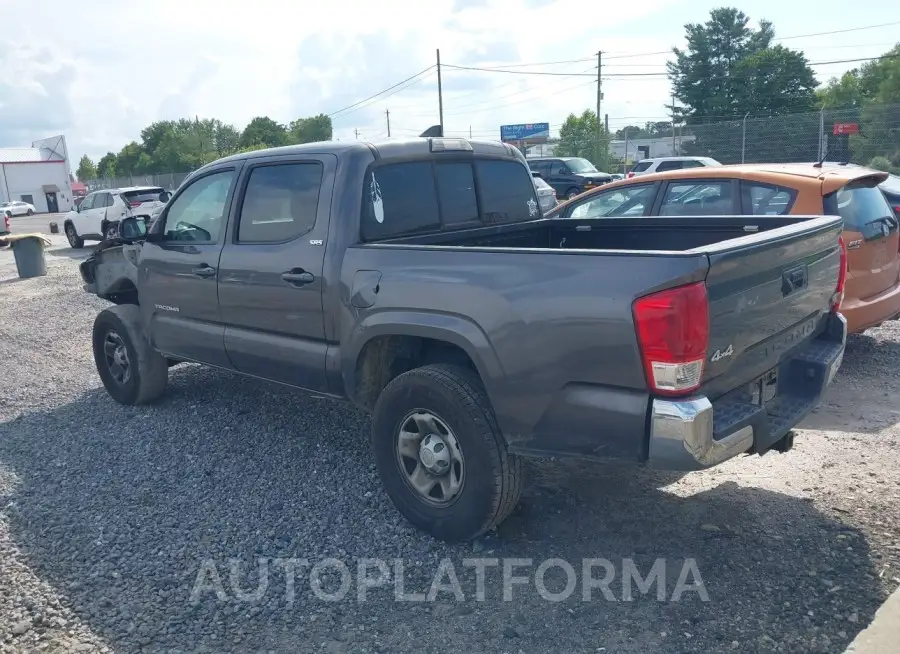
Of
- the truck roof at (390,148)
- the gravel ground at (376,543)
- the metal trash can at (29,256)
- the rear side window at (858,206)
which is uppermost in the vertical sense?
the truck roof at (390,148)

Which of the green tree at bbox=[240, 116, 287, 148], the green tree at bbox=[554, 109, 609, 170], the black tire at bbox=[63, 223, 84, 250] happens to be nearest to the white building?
the green tree at bbox=[240, 116, 287, 148]

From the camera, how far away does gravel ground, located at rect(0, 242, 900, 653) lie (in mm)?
3205

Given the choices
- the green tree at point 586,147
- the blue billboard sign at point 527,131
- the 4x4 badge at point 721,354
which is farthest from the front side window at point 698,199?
the blue billboard sign at point 527,131

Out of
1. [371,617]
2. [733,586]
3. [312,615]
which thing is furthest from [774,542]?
[312,615]

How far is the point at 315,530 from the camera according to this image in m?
4.07

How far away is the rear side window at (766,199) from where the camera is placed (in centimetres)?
603

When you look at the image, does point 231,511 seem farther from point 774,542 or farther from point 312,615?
point 774,542

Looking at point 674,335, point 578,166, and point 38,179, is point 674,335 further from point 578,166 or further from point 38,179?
point 38,179

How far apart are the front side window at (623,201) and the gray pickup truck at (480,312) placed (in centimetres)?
184

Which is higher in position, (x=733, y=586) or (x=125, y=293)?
(x=125, y=293)

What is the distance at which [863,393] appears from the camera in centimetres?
584

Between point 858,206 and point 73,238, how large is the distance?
21.8m

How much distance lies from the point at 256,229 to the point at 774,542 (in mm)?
3439

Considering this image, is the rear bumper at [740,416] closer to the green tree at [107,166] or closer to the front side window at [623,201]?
the front side window at [623,201]
